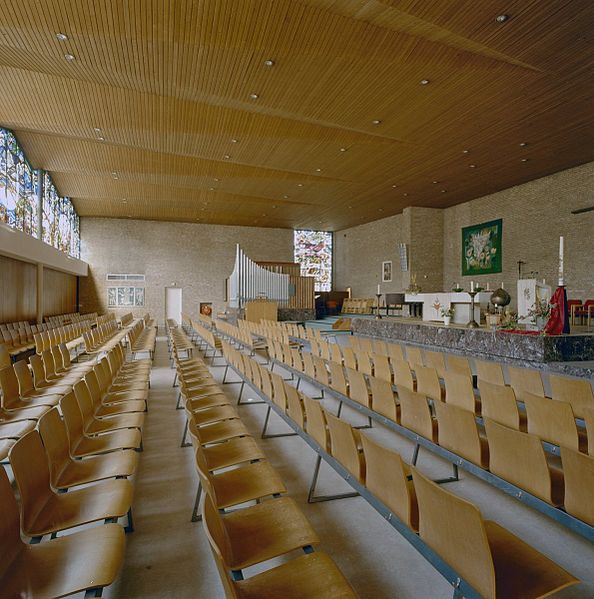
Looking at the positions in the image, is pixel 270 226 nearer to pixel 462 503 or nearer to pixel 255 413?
pixel 255 413

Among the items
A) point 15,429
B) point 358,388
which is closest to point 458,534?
point 358,388

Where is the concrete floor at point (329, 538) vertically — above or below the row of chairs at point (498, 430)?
below

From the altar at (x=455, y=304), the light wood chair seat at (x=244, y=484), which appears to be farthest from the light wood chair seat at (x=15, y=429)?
the altar at (x=455, y=304)

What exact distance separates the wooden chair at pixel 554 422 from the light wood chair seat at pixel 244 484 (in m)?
1.71

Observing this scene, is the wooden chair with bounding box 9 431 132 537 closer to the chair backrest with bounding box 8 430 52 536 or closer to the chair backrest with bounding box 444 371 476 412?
the chair backrest with bounding box 8 430 52 536

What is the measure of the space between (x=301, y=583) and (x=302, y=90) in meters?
7.17

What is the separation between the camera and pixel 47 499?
6.91 feet

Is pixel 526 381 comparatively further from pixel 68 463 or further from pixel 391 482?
pixel 68 463

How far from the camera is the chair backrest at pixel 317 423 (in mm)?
2705

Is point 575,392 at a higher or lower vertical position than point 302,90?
lower

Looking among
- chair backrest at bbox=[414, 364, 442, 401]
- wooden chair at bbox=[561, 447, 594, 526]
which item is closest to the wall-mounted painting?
chair backrest at bbox=[414, 364, 442, 401]

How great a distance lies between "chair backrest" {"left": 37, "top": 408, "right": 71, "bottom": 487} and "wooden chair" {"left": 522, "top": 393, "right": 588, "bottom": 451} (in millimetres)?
2889

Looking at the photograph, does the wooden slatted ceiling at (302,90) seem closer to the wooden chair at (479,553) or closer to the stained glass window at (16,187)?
the stained glass window at (16,187)

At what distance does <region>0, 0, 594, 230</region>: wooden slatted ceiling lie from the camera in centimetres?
521
